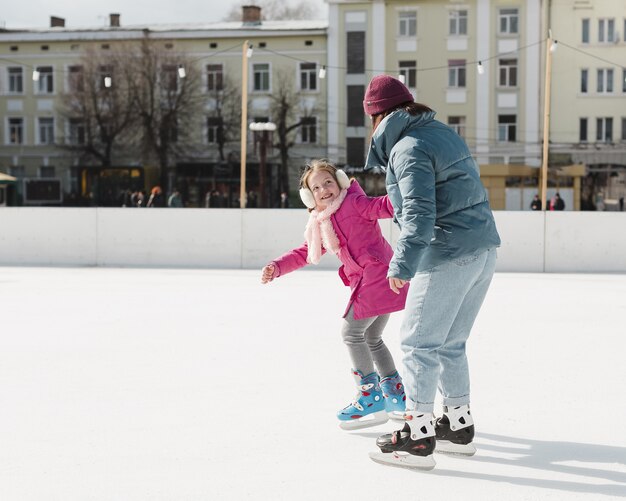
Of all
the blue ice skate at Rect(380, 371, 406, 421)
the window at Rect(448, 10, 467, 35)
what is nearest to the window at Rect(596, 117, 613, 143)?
the window at Rect(448, 10, 467, 35)

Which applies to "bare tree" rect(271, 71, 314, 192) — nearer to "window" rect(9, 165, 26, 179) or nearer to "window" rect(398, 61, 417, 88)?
"window" rect(398, 61, 417, 88)

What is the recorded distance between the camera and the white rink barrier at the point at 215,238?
570 inches

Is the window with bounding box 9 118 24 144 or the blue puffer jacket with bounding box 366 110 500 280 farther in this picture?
the window with bounding box 9 118 24 144

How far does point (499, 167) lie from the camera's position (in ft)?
117

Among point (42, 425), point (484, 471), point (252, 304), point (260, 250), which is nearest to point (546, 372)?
point (484, 471)

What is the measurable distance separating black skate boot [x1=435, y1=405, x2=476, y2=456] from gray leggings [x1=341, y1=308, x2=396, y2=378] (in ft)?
1.74

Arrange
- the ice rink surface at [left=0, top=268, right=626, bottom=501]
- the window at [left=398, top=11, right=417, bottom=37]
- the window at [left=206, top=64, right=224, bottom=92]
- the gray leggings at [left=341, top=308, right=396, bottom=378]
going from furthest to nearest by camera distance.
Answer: the window at [left=206, top=64, right=224, bottom=92] → the window at [left=398, top=11, right=417, bottom=37] → the gray leggings at [left=341, top=308, right=396, bottom=378] → the ice rink surface at [left=0, top=268, right=626, bottom=501]

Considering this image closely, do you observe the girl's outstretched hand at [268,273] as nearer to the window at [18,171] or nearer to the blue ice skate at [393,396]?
the blue ice skate at [393,396]

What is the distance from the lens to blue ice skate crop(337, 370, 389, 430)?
4.18 m

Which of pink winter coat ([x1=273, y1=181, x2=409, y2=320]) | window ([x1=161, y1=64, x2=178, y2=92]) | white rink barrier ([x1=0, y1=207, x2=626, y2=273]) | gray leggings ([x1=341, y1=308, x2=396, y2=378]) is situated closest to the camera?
pink winter coat ([x1=273, y1=181, x2=409, y2=320])

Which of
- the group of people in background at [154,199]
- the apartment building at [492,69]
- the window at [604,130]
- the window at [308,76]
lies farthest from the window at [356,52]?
the window at [604,130]

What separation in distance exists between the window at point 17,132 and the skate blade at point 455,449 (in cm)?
4163

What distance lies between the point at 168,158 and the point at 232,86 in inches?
158

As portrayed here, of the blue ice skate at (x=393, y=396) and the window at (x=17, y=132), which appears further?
the window at (x=17, y=132)
